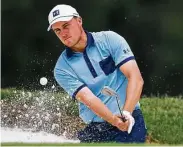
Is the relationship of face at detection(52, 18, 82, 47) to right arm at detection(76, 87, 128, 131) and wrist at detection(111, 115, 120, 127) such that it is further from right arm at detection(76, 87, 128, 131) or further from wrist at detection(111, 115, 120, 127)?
wrist at detection(111, 115, 120, 127)

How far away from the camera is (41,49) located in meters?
7.82

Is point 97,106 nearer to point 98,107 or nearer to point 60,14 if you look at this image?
point 98,107

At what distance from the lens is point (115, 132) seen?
4898 millimetres

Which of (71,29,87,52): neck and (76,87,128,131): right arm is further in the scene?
(71,29,87,52): neck

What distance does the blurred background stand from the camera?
7.68 meters

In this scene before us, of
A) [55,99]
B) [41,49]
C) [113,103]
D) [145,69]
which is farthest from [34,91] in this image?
[113,103]

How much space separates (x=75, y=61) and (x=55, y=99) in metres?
1.68

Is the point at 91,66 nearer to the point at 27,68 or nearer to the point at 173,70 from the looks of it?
the point at 27,68

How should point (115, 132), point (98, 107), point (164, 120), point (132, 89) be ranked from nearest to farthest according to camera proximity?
point (132, 89)
point (98, 107)
point (115, 132)
point (164, 120)

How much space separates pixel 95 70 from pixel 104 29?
2905 mm

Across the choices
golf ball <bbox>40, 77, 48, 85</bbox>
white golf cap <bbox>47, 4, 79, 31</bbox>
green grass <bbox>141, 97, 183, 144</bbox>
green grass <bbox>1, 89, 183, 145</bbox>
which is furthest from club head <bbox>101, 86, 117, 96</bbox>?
green grass <bbox>141, 97, 183, 144</bbox>

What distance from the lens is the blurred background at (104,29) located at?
7.68 m

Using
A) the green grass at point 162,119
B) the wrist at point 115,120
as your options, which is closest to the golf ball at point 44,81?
the green grass at point 162,119

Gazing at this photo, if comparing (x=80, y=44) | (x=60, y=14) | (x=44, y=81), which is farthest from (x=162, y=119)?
(x=60, y=14)
